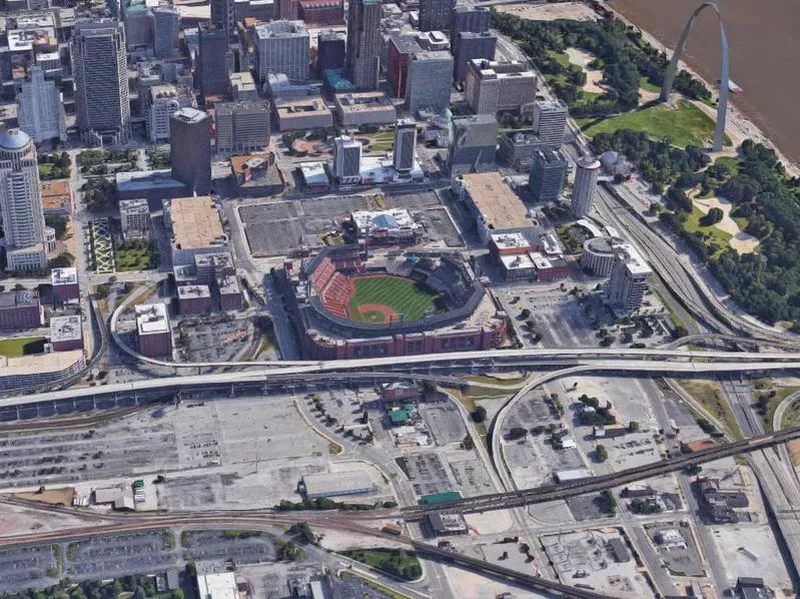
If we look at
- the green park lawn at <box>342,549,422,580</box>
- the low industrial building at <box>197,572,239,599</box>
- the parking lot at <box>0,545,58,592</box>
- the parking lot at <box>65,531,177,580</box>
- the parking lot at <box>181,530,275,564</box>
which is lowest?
the parking lot at <box>0,545,58,592</box>

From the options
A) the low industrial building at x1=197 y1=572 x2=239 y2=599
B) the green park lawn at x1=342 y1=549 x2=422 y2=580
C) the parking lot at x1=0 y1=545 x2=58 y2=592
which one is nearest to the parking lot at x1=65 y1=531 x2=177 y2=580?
the parking lot at x1=0 y1=545 x2=58 y2=592

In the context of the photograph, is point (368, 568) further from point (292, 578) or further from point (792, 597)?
point (792, 597)

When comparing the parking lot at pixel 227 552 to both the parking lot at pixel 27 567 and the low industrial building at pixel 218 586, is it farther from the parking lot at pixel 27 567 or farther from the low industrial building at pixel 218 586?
the parking lot at pixel 27 567

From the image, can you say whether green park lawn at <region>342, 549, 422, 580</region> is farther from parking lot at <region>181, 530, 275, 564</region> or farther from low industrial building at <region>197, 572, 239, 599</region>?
low industrial building at <region>197, 572, 239, 599</region>

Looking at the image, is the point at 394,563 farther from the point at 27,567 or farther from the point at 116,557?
the point at 27,567

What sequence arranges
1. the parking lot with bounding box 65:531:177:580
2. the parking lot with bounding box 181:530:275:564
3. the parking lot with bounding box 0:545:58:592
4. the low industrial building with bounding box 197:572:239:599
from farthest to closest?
the parking lot with bounding box 181:530:275:564 → the parking lot with bounding box 65:531:177:580 → the parking lot with bounding box 0:545:58:592 → the low industrial building with bounding box 197:572:239:599

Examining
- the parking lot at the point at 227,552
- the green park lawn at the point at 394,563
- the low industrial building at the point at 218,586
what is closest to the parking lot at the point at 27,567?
the parking lot at the point at 227,552

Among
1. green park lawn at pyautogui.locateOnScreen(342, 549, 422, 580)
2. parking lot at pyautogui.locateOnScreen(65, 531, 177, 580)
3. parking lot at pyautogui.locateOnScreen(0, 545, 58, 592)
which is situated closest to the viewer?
parking lot at pyautogui.locateOnScreen(0, 545, 58, 592)
